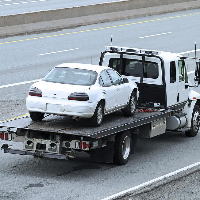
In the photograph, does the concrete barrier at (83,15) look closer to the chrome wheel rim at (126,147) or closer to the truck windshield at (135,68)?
the truck windshield at (135,68)

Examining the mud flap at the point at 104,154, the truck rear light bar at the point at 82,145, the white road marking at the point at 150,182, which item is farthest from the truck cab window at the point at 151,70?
the truck rear light bar at the point at 82,145

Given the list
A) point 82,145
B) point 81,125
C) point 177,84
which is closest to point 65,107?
point 81,125

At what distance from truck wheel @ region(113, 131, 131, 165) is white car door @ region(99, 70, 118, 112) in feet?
2.18

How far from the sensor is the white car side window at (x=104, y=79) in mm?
15770

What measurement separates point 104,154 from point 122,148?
0.42m

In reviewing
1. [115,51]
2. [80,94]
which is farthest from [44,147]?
[115,51]

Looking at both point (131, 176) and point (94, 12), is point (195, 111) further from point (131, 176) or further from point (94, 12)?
point (94, 12)

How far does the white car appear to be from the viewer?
14.9 metres

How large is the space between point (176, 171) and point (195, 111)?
452cm

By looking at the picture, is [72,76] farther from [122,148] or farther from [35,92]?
[122,148]

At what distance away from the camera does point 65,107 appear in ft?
48.9

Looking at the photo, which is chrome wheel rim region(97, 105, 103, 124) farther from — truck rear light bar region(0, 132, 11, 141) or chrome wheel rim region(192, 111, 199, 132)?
chrome wheel rim region(192, 111, 199, 132)

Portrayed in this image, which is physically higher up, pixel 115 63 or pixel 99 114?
pixel 115 63

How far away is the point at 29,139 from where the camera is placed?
14773 mm
